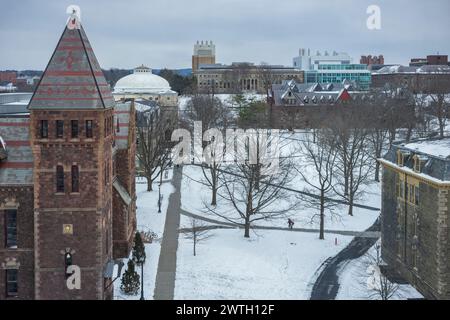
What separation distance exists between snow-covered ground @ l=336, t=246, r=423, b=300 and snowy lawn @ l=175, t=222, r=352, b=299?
5.75ft

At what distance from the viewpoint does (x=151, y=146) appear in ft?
197

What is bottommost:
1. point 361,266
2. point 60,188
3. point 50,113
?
point 361,266

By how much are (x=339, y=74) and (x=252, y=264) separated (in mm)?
139037

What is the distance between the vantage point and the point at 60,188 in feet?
92.8

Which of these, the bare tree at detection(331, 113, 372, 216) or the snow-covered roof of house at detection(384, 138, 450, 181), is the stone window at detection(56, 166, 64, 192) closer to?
the snow-covered roof of house at detection(384, 138, 450, 181)

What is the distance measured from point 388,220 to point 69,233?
19836 millimetres

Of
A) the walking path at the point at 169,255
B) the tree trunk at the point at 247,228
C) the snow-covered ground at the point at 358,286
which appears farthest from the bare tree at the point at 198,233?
the snow-covered ground at the point at 358,286

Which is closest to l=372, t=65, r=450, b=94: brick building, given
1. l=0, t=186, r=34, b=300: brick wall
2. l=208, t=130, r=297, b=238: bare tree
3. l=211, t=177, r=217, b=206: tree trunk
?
l=208, t=130, r=297, b=238: bare tree

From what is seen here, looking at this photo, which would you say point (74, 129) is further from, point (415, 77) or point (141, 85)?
point (415, 77)

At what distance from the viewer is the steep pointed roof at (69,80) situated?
27.8 meters

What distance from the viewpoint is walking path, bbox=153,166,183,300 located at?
3186 cm
